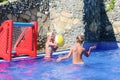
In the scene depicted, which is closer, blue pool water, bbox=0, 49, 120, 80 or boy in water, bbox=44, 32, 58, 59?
blue pool water, bbox=0, 49, 120, 80

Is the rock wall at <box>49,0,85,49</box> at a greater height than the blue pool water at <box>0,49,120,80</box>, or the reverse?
the rock wall at <box>49,0,85,49</box>

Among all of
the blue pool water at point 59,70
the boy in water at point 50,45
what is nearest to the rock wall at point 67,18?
the blue pool water at point 59,70

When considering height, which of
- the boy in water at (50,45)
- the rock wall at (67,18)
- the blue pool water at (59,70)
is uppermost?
the rock wall at (67,18)

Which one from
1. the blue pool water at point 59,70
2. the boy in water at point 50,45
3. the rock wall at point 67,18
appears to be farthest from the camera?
the rock wall at point 67,18

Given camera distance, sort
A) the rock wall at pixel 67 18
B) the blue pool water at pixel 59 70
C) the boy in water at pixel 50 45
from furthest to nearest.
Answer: the rock wall at pixel 67 18 < the boy in water at pixel 50 45 < the blue pool water at pixel 59 70

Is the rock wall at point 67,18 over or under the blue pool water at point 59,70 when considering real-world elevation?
over

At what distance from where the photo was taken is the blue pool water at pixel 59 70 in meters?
8.26

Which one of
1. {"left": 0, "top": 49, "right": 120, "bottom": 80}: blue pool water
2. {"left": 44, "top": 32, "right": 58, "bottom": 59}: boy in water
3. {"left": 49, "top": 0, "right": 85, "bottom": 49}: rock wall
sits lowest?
{"left": 0, "top": 49, "right": 120, "bottom": 80}: blue pool water

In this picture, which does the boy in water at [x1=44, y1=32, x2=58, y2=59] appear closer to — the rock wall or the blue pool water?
the blue pool water

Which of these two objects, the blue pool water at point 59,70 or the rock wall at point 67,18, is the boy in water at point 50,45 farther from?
the rock wall at point 67,18

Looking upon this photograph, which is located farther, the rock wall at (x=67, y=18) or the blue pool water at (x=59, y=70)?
the rock wall at (x=67, y=18)

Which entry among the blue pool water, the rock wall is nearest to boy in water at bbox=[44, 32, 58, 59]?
the blue pool water

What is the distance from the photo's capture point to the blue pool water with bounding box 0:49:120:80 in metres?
8.26

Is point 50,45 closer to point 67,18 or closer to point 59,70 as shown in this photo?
point 59,70
